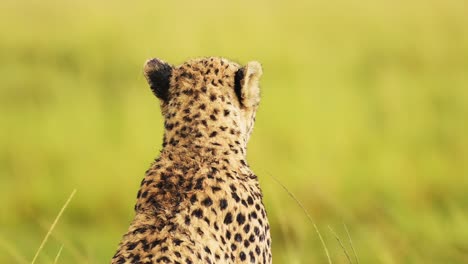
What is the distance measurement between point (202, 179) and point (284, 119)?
4.95 m

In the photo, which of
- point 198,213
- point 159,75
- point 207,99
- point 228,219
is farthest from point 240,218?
point 159,75

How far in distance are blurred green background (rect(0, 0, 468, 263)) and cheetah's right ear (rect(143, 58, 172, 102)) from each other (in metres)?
0.69

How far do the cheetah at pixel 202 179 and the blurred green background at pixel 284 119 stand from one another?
0.62m

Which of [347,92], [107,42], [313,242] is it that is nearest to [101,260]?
[313,242]

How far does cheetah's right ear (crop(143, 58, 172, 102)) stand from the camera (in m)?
3.39

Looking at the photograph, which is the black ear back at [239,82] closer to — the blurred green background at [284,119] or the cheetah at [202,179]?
the cheetah at [202,179]

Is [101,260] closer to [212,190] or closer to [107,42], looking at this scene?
[212,190]

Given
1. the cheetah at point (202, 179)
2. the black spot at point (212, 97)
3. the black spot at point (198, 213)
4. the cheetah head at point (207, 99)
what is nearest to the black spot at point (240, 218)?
the cheetah at point (202, 179)

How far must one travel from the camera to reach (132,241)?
2.80 metres

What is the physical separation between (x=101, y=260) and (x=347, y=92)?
3.48 m

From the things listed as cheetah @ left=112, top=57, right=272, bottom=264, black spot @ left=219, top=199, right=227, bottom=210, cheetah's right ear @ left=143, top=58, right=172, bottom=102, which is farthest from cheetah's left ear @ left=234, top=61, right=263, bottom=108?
black spot @ left=219, top=199, right=227, bottom=210

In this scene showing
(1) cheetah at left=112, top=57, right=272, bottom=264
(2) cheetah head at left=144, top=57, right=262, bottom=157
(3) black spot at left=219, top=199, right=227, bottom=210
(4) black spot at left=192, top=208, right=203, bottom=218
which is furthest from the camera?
(2) cheetah head at left=144, top=57, right=262, bottom=157

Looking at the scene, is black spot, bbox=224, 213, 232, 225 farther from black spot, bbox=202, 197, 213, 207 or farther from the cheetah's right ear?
the cheetah's right ear

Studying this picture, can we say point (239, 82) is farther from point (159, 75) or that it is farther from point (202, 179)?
point (202, 179)
